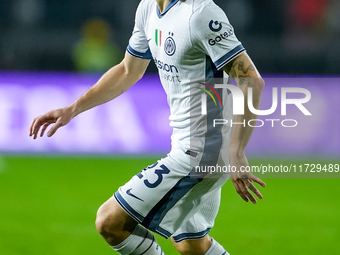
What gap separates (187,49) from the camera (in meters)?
2.49

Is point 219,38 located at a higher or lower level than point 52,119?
higher

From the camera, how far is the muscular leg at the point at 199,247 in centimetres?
304

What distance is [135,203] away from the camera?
2.50 metres

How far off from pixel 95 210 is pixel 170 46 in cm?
275

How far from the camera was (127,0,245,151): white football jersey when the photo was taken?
7.77 feet

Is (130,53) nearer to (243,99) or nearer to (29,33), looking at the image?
(243,99)

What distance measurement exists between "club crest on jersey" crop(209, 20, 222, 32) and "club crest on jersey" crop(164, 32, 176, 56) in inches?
9.8

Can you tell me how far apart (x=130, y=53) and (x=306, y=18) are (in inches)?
324

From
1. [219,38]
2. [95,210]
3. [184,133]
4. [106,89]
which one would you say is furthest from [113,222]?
[95,210]

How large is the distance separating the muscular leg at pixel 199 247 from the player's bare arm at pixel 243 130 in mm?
814

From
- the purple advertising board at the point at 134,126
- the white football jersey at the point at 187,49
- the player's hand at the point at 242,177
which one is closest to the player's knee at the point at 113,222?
the white football jersey at the point at 187,49

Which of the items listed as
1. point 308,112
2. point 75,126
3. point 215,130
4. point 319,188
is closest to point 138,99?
point 75,126

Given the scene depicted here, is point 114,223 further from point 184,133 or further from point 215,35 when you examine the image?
point 215,35

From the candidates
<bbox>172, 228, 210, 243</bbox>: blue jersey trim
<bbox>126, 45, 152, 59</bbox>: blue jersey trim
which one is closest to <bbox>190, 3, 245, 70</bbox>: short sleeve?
<bbox>126, 45, 152, 59</bbox>: blue jersey trim
